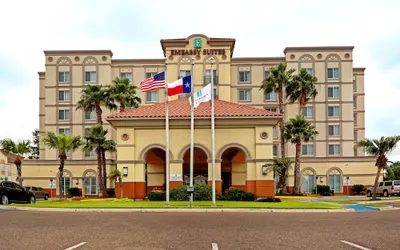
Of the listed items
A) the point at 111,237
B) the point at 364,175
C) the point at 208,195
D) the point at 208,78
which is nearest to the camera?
the point at 111,237

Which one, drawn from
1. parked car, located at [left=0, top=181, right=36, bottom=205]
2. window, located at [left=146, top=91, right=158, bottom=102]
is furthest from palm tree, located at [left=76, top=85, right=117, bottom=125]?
window, located at [left=146, top=91, right=158, bottom=102]

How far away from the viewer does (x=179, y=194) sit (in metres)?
32.4

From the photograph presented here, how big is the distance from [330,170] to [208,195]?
109 ft

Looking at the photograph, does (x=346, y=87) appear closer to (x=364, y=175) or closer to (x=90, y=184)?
(x=364, y=175)

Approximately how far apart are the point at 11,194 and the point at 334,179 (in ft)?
138

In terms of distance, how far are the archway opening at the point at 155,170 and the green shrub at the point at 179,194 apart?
7.85 metres

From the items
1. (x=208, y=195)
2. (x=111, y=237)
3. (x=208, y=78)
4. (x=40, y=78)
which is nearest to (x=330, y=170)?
(x=208, y=78)

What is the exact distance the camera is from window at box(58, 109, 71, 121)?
71250mm

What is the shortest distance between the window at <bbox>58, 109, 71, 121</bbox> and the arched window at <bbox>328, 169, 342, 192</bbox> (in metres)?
37.4

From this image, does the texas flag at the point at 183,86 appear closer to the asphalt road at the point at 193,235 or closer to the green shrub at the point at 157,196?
the green shrub at the point at 157,196

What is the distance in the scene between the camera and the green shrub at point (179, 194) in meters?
32.3

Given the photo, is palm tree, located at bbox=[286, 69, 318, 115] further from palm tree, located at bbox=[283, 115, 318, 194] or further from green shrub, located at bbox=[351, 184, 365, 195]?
green shrub, located at bbox=[351, 184, 365, 195]

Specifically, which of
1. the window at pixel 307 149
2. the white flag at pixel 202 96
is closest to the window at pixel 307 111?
the window at pixel 307 149

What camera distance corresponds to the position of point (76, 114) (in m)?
71.1
